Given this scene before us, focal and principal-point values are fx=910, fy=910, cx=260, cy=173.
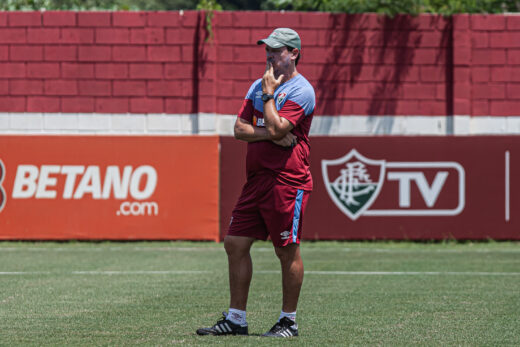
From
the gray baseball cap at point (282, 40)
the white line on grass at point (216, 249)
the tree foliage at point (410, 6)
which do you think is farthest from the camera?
the tree foliage at point (410, 6)

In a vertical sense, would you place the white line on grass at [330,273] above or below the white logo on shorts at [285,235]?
below

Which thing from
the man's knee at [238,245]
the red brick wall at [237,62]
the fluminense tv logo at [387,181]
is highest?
the red brick wall at [237,62]

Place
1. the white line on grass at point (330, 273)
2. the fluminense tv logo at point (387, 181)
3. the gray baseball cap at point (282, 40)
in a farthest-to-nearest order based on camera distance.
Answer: the fluminense tv logo at point (387, 181) → the white line on grass at point (330, 273) → the gray baseball cap at point (282, 40)

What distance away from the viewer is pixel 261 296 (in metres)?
8.39

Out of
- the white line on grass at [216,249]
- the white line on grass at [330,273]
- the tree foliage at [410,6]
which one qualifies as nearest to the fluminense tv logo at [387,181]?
the white line on grass at [216,249]

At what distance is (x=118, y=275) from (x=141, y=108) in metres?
7.74

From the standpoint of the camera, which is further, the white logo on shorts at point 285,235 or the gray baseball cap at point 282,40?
the white logo on shorts at point 285,235

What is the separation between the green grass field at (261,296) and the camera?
6039 mm

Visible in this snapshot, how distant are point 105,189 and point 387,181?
4.59 m

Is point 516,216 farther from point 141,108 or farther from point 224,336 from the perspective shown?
point 224,336

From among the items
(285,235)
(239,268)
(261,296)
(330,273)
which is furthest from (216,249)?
(285,235)

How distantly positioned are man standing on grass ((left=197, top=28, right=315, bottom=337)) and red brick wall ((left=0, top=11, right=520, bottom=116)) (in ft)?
37.4

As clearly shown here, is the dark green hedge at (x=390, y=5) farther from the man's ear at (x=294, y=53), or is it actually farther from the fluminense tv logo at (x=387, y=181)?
the man's ear at (x=294, y=53)

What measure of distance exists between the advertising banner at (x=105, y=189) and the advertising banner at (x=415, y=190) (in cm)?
64
